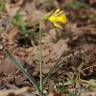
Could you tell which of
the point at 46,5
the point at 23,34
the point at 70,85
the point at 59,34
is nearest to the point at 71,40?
the point at 59,34

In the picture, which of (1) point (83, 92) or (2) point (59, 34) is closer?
(1) point (83, 92)

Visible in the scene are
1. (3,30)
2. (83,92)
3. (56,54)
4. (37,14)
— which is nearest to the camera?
(83,92)

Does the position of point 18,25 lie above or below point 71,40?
above

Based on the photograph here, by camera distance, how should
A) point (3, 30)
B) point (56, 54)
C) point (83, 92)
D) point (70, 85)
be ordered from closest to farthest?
point (83, 92), point (70, 85), point (56, 54), point (3, 30)

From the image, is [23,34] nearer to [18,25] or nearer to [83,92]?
[18,25]

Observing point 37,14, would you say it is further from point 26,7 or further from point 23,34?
point 23,34

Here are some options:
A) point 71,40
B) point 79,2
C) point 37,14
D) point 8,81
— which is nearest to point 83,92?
point 8,81
